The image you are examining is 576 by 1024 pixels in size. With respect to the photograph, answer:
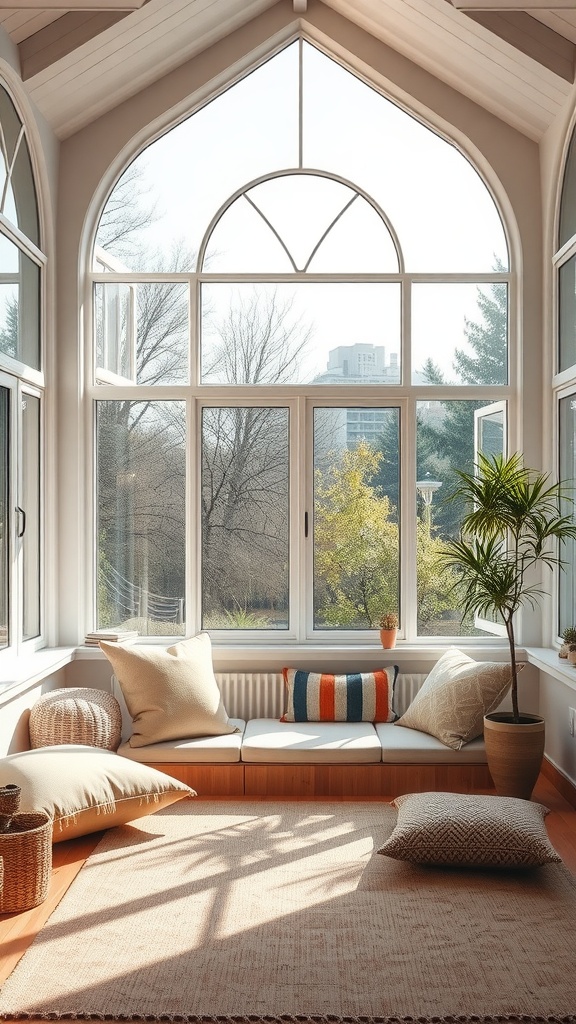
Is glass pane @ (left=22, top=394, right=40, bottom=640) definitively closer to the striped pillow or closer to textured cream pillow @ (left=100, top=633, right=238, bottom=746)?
textured cream pillow @ (left=100, top=633, right=238, bottom=746)

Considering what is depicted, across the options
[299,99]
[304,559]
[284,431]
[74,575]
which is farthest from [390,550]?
[299,99]

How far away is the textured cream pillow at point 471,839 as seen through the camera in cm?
351

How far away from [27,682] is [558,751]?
9.22 feet

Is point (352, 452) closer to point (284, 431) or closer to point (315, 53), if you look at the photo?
point (284, 431)

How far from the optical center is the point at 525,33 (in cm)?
448

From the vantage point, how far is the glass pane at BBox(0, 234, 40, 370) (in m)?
4.49

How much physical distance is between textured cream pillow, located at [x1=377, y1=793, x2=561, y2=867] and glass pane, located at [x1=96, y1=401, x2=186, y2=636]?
222 cm

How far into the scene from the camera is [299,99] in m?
5.38

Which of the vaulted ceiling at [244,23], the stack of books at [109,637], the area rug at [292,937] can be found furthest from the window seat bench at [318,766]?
the vaulted ceiling at [244,23]

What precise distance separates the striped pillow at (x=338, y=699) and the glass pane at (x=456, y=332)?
184 cm

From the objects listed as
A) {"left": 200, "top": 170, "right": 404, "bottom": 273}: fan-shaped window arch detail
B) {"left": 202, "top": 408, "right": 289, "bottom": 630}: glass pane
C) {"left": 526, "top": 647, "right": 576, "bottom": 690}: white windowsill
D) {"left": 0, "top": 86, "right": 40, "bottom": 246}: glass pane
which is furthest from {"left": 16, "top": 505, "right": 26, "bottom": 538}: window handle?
{"left": 526, "top": 647, "right": 576, "bottom": 690}: white windowsill

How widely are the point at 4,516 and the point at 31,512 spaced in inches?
18.0

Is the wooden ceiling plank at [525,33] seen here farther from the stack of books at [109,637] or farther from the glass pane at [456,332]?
the stack of books at [109,637]

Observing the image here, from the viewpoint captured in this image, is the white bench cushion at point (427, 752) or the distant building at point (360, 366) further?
the distant building at point (360, 366)
